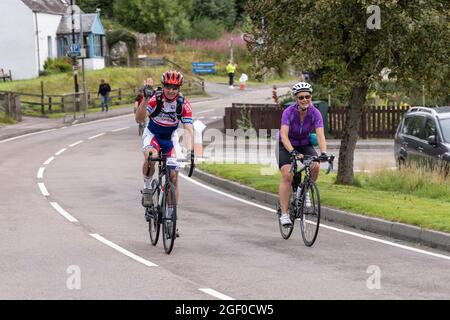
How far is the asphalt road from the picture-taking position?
9.06 meters

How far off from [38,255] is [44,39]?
5888 centimetres

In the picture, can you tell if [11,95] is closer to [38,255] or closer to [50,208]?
[50,208]

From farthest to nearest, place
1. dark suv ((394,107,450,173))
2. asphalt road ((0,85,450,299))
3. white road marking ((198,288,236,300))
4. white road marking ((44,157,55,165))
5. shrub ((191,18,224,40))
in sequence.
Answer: shrub ((191,18,224,40)) < white road marking ((44,157,55,165)) < dark suv ((394,107,450,173)) < asphalt road ((0,85,450,299)) < white road marking ((198,288,236,300))

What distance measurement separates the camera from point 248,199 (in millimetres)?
17906

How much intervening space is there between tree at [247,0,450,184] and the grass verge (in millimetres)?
2089

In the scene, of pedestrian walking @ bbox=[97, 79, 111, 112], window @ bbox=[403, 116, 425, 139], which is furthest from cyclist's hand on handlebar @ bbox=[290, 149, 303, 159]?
pedestrian walking @ bbox=[97, 79, 111, 112]

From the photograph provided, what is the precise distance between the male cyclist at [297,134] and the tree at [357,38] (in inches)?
184

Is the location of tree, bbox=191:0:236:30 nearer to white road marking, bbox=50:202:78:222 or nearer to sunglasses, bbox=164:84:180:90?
white road marking, bbox=50:202:78:222

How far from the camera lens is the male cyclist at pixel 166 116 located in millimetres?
11305

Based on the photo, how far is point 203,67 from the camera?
7862 centimetres

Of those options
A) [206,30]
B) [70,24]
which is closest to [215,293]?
[70,24]

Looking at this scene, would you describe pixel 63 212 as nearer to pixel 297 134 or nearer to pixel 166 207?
pixel 166 207

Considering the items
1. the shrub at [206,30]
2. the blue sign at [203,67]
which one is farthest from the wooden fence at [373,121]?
the shrub at [206,30]
